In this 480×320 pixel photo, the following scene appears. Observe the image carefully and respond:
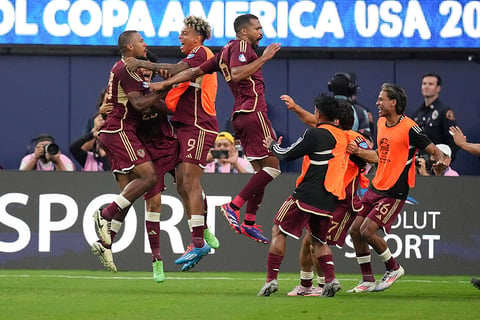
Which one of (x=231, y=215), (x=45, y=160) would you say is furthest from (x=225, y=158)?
(x=231, y=215)

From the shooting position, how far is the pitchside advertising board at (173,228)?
14742mm

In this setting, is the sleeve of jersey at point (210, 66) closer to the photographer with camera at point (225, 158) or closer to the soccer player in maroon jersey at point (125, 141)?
the soccer player in maroon jersey at point (125, 141)

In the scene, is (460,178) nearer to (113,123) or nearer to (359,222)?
(359,222)

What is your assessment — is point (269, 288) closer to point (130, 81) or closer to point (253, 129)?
point (253, 129)

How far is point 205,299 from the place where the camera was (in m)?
10.5

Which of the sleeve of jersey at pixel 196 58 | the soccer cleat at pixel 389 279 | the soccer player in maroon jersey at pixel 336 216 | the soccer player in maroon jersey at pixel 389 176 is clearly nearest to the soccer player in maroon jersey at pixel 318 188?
the soccer player in maroon jersey at pixel 336 216

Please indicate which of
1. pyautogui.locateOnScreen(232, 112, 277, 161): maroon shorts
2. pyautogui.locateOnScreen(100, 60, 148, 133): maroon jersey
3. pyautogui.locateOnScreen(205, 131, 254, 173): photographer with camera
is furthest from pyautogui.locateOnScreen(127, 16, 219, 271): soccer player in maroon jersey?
pyautogui.locateOnScreen(205, 131, 254, 173): photographer with camera

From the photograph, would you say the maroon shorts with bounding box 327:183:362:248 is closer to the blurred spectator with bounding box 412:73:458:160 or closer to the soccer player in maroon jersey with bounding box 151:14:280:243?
the soccer player in maroon jersey with bounding box 151:14:280:243

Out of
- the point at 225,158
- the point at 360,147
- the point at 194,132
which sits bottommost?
the point at 225,158

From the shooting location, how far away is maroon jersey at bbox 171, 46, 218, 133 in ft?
37.5

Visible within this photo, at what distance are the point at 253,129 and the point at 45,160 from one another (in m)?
5.20

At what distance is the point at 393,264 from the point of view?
1168cm

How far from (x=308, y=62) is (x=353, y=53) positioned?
0.73 meters

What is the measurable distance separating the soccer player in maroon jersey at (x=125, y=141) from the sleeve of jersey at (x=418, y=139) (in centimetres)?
256
